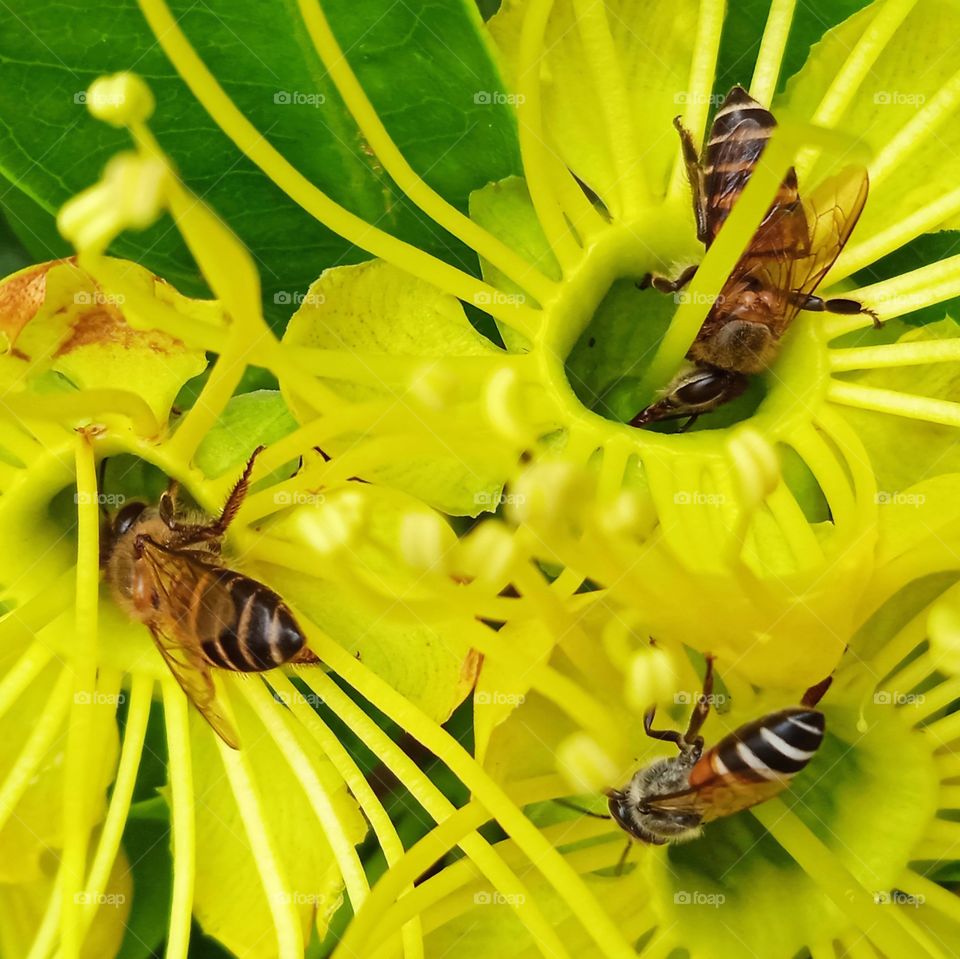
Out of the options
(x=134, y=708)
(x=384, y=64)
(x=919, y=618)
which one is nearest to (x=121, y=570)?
(x=134, y=708)

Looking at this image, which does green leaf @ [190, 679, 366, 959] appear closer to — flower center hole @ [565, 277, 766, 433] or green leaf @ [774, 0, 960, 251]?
flower center hole @ [565, 277, 766, 433]

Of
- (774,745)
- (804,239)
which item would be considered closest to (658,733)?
(774,745)

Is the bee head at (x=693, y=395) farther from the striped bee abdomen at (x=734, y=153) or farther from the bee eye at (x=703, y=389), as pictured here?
the striped bee abdomen at (x=734, y=153)

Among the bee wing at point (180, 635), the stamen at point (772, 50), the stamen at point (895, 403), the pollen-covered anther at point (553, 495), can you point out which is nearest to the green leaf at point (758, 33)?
the stamen at point (772, 50)

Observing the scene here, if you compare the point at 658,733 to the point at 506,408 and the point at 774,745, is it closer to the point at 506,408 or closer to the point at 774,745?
the point at 774,745

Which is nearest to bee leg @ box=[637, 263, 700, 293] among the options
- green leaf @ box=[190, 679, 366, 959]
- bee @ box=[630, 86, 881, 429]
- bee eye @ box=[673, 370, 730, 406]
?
bee @ box=[630, 86, 881, 429]
